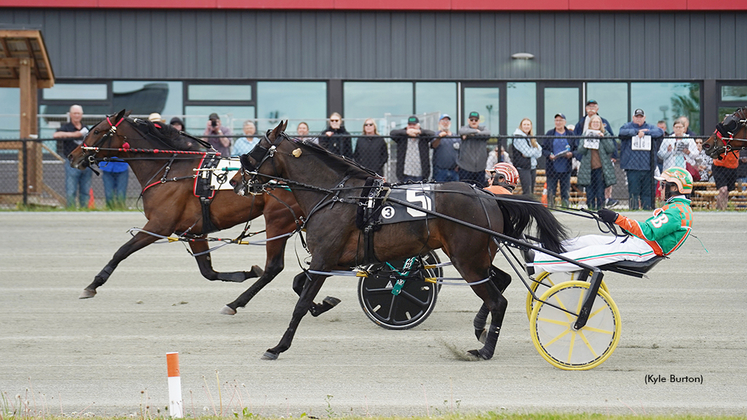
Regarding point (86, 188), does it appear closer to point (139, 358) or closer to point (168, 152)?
point (168, 152)

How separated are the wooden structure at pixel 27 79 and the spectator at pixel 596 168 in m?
9.09

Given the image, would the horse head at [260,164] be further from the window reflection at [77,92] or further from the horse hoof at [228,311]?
the window reflection at [77,92]

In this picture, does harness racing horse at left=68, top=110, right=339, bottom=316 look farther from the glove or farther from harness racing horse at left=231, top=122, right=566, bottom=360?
the glove

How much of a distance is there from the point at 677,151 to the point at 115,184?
970 centimetres

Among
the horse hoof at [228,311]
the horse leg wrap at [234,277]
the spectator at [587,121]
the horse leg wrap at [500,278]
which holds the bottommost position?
the horse hoof at [228,311]

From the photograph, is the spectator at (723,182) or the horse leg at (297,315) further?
the spectator at (723,182)

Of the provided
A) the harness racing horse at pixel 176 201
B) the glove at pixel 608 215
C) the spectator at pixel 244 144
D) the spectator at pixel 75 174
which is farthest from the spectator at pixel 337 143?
the glove at pixel 608 215

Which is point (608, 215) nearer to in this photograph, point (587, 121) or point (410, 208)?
point (410, 208)

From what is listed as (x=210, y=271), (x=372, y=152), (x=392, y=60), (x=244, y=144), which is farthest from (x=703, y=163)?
(x=210, y=271)

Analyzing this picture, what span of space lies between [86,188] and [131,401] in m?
9.36

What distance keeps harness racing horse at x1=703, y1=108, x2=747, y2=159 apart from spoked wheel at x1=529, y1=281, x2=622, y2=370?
3.58 metres

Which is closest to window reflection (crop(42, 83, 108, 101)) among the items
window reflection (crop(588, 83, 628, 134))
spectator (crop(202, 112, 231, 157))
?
spectator (crop(202, 112, 231, 157))

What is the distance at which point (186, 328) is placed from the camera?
25.8ft

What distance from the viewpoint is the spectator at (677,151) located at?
44.6ft
